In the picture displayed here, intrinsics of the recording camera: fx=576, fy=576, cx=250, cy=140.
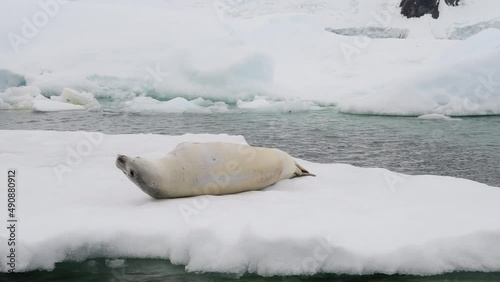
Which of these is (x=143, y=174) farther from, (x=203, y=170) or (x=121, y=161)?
(x=203, y=170)

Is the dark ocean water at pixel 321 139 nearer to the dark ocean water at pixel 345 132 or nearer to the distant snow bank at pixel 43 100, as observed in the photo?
the dark ocean water at pixel 345 132

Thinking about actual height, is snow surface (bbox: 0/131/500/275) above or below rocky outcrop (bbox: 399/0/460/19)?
below

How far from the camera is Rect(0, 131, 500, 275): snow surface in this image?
275cm

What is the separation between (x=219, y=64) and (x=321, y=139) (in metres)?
5.71

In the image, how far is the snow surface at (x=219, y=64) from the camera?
1157 cm

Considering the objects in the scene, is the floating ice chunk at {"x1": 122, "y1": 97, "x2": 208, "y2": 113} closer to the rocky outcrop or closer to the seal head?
the seal head

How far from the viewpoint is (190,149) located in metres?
4.01

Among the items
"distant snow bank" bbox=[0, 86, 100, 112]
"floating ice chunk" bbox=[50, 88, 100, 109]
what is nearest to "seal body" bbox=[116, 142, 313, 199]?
"distant snow bank" bbox=[0, 86, 100, 112]

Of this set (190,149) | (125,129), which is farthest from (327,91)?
(190,149)

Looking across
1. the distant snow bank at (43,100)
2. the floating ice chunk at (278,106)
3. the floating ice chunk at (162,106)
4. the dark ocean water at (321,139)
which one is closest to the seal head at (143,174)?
the dark ocean water at (321,139)

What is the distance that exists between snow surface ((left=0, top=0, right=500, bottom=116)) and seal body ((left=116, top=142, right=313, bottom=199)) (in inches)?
313

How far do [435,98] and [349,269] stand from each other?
31.3ft

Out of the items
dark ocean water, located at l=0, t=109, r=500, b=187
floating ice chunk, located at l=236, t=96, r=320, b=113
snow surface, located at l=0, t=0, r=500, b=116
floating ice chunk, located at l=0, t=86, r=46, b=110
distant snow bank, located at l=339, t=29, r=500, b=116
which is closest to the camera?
dark ocean water, located at l=0, t=109, r=500, b=187

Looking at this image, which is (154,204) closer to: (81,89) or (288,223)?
(288,223)
